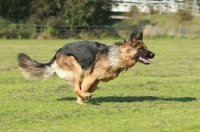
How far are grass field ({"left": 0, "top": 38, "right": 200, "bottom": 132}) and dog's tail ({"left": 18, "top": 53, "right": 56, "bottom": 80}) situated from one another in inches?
21.4

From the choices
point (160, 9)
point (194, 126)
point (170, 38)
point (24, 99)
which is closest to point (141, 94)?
point (24, 99)

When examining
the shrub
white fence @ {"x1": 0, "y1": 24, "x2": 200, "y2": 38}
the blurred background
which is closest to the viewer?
white fence @ {"x1": 0, "y1": 24, "x2": 200, "y2": 38}

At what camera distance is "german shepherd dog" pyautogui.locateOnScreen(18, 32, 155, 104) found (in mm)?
10859

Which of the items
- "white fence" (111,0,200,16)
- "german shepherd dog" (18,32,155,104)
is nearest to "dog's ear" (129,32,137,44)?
"german shepherd dog" (18,32,155,104)

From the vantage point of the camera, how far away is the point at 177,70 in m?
19.2

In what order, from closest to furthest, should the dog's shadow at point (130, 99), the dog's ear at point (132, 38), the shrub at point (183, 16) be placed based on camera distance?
1. the dog's ear at point (132, 38)
2. the dog's shadow at point (130, 99)
3. the shrub at point (183, 16)

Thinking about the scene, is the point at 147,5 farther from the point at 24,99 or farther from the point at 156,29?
the point at 24,99

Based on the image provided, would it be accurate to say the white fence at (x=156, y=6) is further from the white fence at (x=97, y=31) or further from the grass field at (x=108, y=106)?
the grass field at (x=108, y=106)

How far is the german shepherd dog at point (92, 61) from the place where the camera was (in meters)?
10.9

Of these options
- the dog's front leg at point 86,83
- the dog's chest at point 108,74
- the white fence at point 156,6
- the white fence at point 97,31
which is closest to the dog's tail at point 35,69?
the dog's front leg at point 86,83

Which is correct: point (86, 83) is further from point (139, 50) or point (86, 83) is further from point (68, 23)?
point (68, 23)

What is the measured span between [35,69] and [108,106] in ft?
7.70

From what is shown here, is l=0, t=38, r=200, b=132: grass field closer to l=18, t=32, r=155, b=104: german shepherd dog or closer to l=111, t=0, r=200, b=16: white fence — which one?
l=18, t=32, r=155, b=104: german shepherd dog

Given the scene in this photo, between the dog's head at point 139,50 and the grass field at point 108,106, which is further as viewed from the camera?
the dog's head at point 139,50
